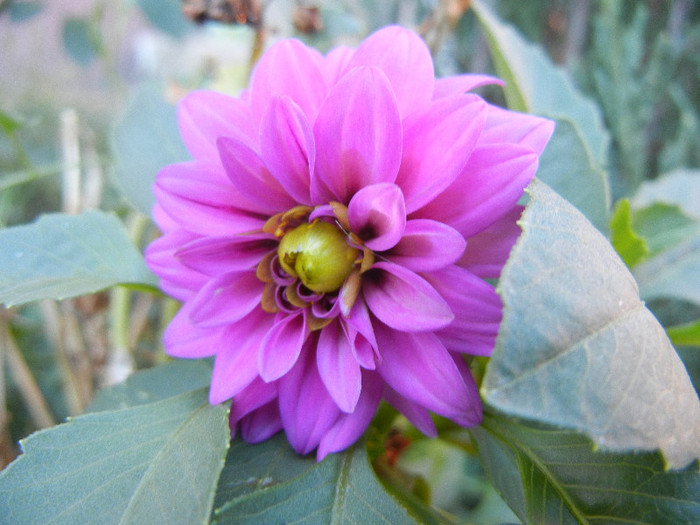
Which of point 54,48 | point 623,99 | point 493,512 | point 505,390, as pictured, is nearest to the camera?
point 505,390

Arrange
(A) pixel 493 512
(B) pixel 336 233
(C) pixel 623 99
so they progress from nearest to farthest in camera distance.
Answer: (B) pixel 336 233 < (A) pixel 493 512 < (C) pixel 623 99

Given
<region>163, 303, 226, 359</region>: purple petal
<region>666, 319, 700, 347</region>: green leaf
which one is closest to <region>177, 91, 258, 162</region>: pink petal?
<region>163, 303, 226, 359</region>: purple petal

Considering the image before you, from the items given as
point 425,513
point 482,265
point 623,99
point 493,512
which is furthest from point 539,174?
point 623,99

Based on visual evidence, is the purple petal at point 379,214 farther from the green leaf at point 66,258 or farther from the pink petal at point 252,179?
the green leaf at point 66,258

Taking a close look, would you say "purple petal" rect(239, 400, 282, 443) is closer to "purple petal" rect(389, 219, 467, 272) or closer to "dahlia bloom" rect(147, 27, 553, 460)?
"dahlia bloom" rect(147, 27, 553, 460)

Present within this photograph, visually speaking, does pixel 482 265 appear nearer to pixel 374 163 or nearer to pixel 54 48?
pixel 374 163

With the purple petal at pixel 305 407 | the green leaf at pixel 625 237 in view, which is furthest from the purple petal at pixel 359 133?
the green leaf at pixel 625 237
